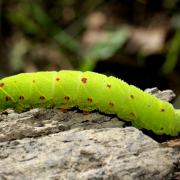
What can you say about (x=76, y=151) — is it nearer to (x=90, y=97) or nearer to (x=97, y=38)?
(x=90, y=97)

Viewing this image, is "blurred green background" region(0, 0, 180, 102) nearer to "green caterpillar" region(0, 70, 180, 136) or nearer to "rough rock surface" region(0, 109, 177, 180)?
"green caterpillar" region(0, 70, 180, 136)

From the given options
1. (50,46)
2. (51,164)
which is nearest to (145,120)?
(51,164)

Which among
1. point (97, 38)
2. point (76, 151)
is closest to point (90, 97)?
point (76, 151)

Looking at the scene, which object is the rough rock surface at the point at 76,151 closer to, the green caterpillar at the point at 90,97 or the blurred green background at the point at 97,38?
the green caterpillar at the point at 90,97

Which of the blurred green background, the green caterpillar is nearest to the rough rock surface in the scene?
the green caterpillar

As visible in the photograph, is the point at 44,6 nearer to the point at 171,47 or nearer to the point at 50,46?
the point at 50,46

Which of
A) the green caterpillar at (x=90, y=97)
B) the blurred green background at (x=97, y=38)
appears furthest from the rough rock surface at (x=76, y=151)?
the blurred green background at (x=97, y=38)
